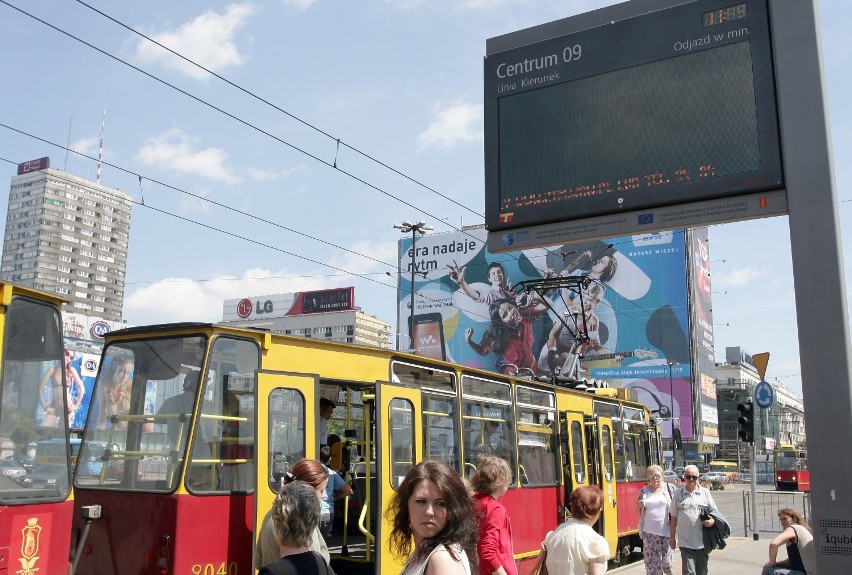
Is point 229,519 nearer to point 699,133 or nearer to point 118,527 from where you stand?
point 118,527

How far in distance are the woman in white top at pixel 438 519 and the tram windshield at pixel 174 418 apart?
4.39m

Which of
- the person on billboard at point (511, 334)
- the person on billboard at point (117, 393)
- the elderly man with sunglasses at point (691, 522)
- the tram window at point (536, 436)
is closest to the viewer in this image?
the person on billboard at point (117, 393)

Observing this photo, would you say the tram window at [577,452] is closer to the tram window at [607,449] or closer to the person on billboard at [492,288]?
the tram window at [607,449]

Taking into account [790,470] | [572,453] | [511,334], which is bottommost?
[790,470]

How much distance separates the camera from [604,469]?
1464 centimetres

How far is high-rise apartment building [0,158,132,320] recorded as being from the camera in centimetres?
16300

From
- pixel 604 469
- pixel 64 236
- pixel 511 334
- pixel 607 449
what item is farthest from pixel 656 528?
pixel 64 236

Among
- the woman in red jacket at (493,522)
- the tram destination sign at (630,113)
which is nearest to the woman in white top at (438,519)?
the woman in red jacket at (493,522)

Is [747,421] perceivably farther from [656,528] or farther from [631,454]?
[656,528]

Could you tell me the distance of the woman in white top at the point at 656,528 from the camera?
10.4 metres

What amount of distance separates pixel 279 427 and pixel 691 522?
197 inches

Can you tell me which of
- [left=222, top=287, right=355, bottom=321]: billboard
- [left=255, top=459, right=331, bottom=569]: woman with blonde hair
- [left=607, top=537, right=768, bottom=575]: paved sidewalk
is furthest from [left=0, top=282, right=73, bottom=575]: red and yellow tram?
[left=222, top=287, right=355, bottom=321]: billboard

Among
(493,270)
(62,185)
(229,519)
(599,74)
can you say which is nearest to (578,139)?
(599,74)

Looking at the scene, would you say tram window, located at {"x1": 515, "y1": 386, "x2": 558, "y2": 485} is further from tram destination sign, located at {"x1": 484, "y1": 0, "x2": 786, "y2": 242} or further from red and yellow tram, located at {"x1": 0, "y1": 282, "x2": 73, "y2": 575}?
red and yellow tram, located at {"x1": 0, "y1": 282, "x2": 73, "y2": 575}
